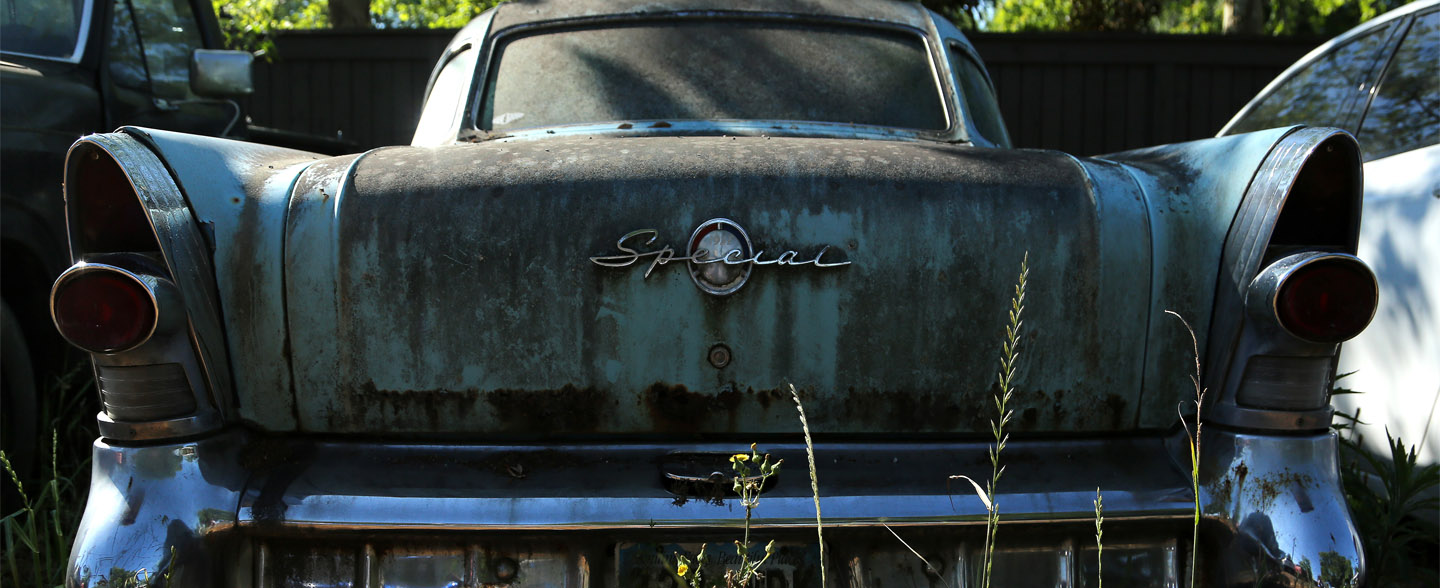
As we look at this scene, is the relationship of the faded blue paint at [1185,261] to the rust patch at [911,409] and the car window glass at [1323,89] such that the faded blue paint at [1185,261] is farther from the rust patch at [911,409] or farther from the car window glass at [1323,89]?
the car window glass at [1323,89]

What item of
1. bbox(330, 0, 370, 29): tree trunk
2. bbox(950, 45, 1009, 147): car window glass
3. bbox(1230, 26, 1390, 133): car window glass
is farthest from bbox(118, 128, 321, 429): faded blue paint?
bbox(330, 0, 370, 29): tree trunk

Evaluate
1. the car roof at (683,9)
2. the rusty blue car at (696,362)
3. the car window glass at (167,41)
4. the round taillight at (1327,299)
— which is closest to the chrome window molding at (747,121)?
the car roof at (683,9)

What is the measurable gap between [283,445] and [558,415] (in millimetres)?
541

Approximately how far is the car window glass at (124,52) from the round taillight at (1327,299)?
3.92 meters

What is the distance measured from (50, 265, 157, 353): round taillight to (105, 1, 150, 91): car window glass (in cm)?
245

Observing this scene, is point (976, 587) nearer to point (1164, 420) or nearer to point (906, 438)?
point (906, 438)

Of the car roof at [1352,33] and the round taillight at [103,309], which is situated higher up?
the car roof at [1352,33]

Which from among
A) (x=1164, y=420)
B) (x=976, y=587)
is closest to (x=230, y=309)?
(x=976, y=587)

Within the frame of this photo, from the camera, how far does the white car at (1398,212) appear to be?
2912 mm

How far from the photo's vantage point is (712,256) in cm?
191

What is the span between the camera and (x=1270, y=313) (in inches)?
72.1

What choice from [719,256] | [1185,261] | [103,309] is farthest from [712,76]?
[103,309]

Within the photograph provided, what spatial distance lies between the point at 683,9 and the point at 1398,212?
88.6 inches

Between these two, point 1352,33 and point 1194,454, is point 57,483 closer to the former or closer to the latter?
point 1194,454
